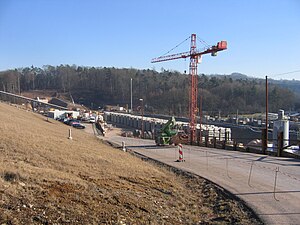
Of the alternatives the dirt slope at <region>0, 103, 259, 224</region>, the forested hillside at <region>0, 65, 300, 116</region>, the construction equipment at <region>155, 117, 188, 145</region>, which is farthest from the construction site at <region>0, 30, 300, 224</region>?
the forested hillside at <region>0, 65, 300, 116</region>

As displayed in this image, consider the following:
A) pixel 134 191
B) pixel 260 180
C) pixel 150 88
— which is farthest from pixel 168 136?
pixel 150 88

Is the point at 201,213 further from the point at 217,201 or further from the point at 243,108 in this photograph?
the point at 243,108

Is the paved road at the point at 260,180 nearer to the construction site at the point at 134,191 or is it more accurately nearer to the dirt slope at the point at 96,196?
the construction site at the point at 134,191

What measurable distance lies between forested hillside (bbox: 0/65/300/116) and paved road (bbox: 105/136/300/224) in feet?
353

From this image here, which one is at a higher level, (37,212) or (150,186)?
(37,212)

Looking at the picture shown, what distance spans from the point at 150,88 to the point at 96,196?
147623 millimetres

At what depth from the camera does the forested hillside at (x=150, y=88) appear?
128 meters

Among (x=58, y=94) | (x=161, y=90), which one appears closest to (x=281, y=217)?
(x=161, y=90)

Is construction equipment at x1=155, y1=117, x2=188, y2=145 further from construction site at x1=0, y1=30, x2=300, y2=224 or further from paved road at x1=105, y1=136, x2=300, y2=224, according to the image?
construction site at x1=0, y1=30, x2=300, y2=224

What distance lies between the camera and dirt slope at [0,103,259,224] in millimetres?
6996

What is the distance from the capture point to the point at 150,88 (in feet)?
511

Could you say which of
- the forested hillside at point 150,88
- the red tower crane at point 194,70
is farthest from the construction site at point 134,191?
the forested hillside at point 150,88

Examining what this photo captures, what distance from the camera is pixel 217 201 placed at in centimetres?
1094

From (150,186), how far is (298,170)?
759 cm
